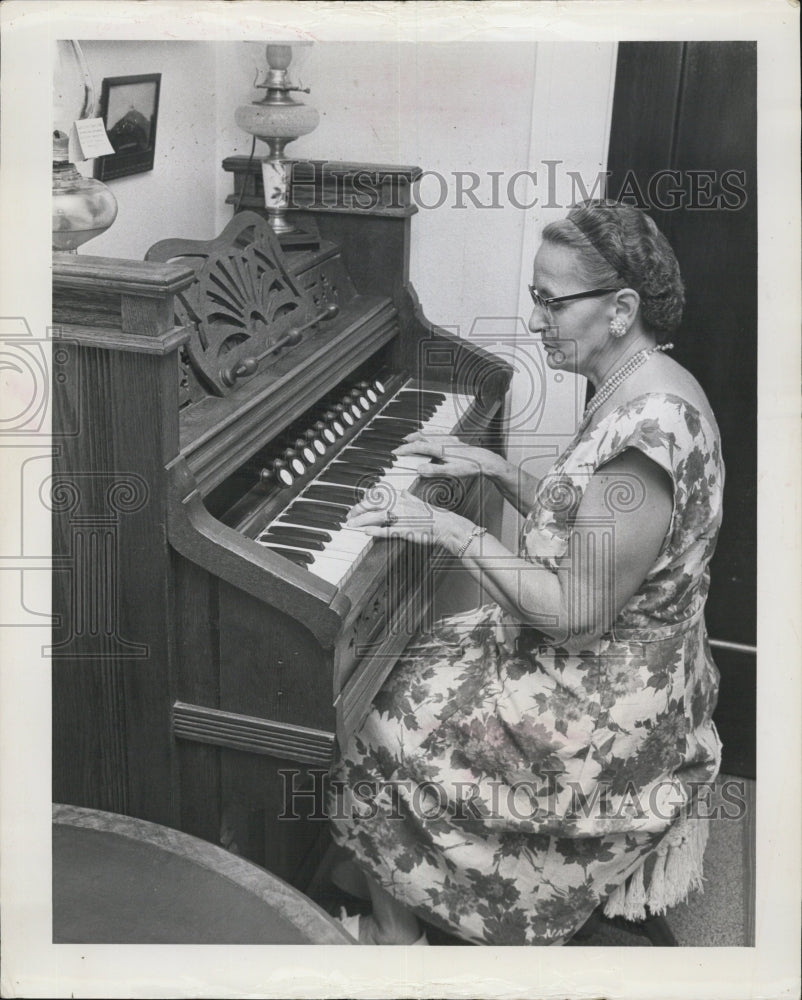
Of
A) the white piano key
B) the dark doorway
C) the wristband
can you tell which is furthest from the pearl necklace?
the dark doorway

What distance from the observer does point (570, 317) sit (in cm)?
205

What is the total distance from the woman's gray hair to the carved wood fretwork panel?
0.66 m

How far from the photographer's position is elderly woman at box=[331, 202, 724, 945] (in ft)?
6.31

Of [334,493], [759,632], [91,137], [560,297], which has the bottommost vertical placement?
[759,632]

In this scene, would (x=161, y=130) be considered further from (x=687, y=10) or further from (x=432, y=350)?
(x=687, y=10)

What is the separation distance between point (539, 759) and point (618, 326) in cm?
80

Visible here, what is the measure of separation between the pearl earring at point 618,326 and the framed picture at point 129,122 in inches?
49.4

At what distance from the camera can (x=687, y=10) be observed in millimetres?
1772

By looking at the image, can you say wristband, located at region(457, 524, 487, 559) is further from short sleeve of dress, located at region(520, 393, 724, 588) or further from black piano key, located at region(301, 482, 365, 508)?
black piano key, located at region(301, 482, 365, 508)

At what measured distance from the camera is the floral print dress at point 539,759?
204 centimetres

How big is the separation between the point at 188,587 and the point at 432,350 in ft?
4.21

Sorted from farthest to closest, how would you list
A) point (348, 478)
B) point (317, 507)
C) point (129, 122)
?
point (129, 122) → point (348, 478) → point (317, 507)

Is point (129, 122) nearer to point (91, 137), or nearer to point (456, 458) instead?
point (91, 137)

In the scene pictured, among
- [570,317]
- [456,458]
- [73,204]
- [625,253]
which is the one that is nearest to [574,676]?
[456,458]
